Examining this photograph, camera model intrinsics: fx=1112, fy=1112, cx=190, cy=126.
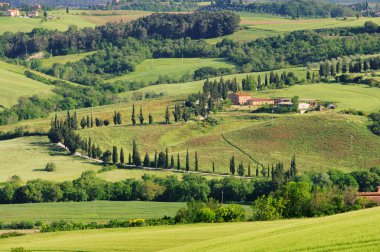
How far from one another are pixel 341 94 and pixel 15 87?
47.5 metres

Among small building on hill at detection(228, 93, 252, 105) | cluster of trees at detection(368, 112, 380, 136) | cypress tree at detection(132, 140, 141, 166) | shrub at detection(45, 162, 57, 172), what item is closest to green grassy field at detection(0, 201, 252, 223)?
shrub at detection(45, 162, 57, 172)

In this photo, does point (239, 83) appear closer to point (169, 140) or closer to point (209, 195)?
point (169, 140)

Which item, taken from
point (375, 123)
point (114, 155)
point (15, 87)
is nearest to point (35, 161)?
point (114, 155)

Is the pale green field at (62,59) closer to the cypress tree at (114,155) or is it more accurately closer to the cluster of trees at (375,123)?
the cluster of trees at (375,123)

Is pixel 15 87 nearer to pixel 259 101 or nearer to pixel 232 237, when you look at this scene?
pixel 259 101

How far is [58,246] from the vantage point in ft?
172

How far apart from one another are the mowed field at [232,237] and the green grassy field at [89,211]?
1134 centimetres

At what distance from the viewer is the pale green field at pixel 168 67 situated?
165 meters

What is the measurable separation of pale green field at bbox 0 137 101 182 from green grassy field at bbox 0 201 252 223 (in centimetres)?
1054

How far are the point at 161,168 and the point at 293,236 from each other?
55572 millimetres

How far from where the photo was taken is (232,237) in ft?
152

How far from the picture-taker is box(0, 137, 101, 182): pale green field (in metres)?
93.7

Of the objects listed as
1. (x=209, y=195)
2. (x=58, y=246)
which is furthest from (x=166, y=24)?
(x=58, y=246)

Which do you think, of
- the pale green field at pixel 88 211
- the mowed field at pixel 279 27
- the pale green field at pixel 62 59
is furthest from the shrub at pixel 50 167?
the mowed field at pixel 279 27
